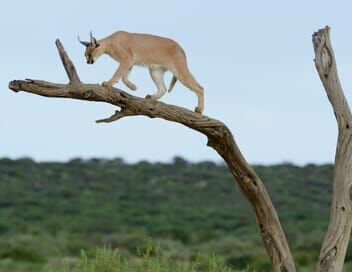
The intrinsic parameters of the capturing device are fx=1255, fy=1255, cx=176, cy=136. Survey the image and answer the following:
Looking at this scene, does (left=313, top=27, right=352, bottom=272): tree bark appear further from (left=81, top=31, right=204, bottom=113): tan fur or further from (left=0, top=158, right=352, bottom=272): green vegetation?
(left=0, top=158, right=352, bottom=272): green vegetation

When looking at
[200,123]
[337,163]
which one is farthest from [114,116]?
[337,163]

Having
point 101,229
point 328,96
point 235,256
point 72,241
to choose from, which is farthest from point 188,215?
point 328,96

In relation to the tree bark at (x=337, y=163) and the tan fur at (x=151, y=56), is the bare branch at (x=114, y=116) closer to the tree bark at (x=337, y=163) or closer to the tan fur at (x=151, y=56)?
the tan fur at (x=151, y=56)

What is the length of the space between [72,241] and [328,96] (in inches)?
769

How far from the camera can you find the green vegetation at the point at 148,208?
3012 cm

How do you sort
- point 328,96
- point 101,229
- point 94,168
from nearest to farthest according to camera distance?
point 328,96 < point 101,229 < point 94,168

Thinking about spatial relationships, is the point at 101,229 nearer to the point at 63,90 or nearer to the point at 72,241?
the point at 72,241

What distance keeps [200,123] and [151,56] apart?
0.80 metres

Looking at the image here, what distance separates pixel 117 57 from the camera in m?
11.7

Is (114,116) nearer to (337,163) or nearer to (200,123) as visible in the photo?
(200,123)

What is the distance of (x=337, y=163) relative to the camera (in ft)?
40.2

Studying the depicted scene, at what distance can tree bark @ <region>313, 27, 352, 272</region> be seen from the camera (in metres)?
12.1

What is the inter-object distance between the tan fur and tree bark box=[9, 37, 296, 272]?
12.6 inches

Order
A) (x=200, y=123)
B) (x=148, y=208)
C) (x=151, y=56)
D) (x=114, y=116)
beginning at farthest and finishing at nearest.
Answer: (x=148, y=208) < (x=151, y=56) < (x=200, y=123) < (x=114, y=116)
